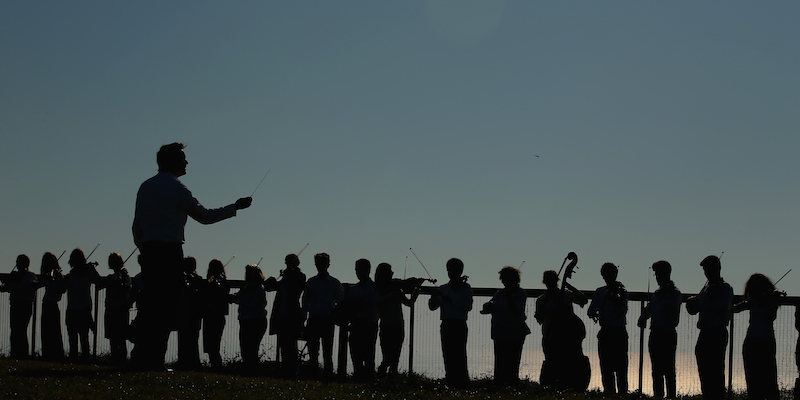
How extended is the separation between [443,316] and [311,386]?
9.82 feet

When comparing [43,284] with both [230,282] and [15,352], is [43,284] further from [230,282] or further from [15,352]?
[230,282]

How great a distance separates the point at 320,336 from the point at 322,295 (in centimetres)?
64

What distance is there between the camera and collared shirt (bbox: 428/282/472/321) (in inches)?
453

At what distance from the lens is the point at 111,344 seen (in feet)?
44.4

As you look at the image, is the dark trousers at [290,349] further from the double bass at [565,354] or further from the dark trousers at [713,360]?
the dark trousers at [713,360]

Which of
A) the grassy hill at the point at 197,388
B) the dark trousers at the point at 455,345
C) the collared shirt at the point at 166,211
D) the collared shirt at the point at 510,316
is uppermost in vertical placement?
the collared shirt at the point at 166,211

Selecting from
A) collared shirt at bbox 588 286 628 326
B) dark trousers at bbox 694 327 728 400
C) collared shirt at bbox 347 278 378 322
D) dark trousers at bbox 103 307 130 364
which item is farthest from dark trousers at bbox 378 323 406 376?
dark trousers at bbox 103 307 130 364

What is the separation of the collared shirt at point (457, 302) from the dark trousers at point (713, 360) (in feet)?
9.94

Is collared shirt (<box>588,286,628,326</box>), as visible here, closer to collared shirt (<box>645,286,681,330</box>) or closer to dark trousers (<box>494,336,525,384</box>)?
collared shirt (<box>645,286,681,330</box>)

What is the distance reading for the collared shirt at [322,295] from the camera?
12047 millimetres

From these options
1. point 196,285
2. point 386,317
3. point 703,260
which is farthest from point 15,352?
point 703,260

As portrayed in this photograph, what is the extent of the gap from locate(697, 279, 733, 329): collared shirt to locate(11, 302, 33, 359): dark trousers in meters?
10.7

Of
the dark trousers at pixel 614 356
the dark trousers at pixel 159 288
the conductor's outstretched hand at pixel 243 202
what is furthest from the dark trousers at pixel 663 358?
the dark trousers at pixel 159 288

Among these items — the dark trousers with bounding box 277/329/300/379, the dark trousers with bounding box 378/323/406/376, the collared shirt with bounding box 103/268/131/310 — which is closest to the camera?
the dark trousers with bounding box 378/323/406/376
